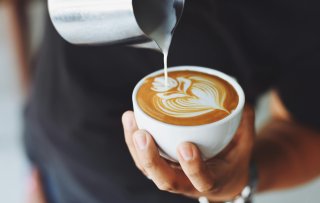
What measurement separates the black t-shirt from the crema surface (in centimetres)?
17

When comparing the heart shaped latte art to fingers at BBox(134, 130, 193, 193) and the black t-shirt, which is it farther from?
the black t-shirt

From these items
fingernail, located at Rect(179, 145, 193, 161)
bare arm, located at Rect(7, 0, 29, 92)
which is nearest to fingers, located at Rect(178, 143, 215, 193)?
fingernail, located at Rect(179, 145, 193, 161)

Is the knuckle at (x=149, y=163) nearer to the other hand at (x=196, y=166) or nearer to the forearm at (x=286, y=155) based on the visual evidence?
the other hand at (x=196, y=166)

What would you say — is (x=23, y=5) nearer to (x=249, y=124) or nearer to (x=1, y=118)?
(x=1, y=118)

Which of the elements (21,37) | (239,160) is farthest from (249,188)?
(21,37)

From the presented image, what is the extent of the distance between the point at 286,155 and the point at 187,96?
14.0 inches

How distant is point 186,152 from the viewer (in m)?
0.38

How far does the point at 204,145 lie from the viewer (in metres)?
0.40

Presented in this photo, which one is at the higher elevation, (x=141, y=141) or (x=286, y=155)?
(x=141, y=141)

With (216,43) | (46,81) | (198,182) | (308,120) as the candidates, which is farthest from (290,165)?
(46,81)

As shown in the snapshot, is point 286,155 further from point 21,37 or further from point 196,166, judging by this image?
point 21,37

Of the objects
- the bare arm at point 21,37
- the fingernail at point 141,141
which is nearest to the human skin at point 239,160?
the fingernail at point 141,141

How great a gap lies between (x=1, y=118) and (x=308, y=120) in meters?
1.24

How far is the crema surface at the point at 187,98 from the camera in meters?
0.41
